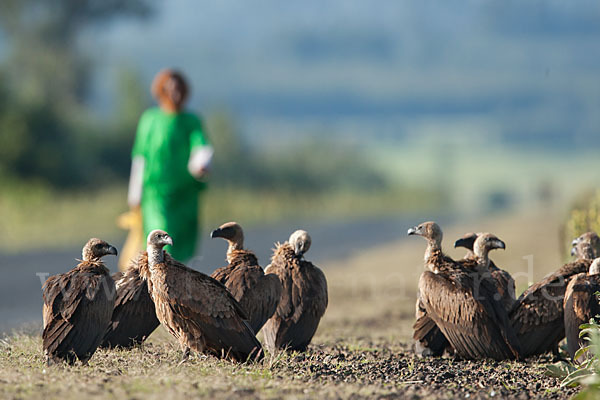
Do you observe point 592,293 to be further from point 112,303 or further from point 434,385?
point 112,303

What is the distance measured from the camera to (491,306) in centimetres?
819

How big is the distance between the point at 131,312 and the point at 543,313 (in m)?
3.39

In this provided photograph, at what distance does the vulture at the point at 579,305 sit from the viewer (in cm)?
777

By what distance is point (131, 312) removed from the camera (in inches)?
308

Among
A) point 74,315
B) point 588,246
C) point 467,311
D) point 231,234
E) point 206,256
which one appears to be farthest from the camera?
point 206,256

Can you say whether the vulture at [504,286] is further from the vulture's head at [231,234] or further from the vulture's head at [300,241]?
the vulture's head at [231,234]

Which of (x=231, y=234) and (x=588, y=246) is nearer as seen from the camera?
(x=231, y=234)

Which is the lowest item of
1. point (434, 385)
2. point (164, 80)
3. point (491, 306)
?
point (434, 385)

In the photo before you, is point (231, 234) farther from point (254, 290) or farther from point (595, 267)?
point (595, 267)

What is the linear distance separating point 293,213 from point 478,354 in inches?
1231

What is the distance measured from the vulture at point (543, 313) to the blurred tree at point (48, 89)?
27.1 metres

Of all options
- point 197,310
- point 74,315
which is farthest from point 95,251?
point 197,310

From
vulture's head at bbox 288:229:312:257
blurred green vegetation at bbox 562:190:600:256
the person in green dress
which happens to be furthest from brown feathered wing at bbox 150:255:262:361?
blurred green vegetation at bbox 562:190:600:256

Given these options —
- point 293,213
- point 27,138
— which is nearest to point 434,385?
point 27,138
